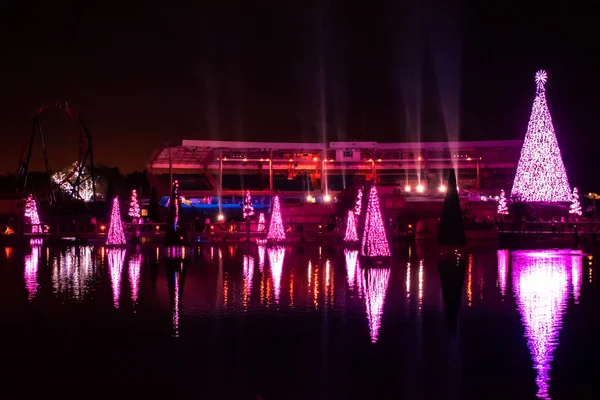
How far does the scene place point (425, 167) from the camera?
49.4m

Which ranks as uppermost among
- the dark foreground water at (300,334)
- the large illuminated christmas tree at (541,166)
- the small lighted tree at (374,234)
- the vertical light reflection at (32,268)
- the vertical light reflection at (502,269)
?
the large illuminated christmas tree at (541,166)

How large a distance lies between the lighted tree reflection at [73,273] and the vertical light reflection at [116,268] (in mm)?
469

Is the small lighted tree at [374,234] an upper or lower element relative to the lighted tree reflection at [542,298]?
upper

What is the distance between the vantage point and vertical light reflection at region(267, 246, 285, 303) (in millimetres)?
14695

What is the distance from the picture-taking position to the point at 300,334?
391 inches

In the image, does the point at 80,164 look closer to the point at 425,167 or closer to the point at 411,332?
the point at 425,167

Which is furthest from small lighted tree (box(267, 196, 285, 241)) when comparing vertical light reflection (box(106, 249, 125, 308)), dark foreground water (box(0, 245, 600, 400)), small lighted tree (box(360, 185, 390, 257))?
dark foreground water (box(0, 245, 600, 400))

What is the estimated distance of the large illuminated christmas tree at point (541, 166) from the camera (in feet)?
102

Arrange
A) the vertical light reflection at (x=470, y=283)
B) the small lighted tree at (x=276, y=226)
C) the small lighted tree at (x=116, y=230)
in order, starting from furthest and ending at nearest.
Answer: the small lighted tree at (x=276, y=226)
the small lighted tree at (x=116, y=230)
the vertical light reflection at (x=470, y=283)

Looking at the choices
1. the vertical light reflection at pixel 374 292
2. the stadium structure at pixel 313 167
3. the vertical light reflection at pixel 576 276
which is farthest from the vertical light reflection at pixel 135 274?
the stadium structure at pixel 313 167

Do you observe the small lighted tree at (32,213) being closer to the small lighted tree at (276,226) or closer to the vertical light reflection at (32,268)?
the vertical light reflection at (32,268)

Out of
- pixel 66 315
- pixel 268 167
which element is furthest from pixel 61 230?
pixel 66 315

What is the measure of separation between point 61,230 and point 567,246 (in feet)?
77.7

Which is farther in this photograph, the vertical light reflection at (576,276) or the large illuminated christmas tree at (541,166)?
the large illuminated christmas tree at (541,166)
